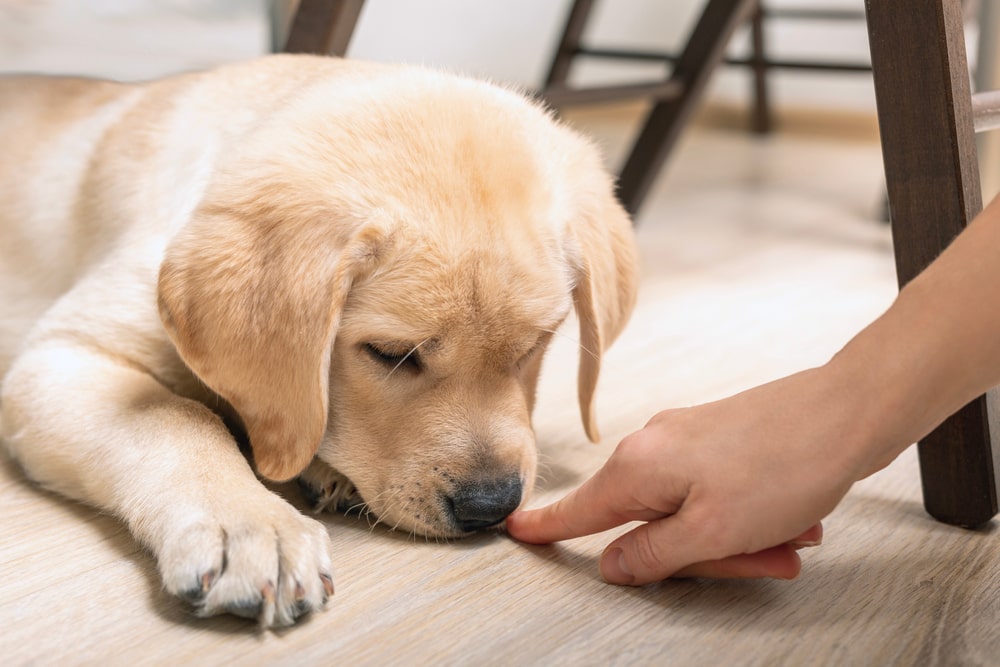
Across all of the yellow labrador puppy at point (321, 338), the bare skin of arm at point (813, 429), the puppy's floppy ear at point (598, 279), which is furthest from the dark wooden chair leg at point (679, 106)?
the bare skin of arm at point (813, 429)

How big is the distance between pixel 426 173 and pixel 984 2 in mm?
2697

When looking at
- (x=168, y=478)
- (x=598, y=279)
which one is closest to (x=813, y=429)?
(x=598, y=279)

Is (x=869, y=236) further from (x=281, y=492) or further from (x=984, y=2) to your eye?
(x=281, y=492)

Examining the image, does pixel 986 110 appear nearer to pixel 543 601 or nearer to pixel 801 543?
pixel 801 543

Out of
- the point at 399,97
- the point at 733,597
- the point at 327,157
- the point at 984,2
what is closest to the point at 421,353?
the point at 327,157

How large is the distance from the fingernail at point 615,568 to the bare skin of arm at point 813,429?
0.06 m

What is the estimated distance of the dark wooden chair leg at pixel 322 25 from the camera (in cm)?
234

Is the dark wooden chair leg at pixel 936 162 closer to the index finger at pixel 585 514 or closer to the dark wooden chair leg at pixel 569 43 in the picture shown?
the index finger at pixel 585 514

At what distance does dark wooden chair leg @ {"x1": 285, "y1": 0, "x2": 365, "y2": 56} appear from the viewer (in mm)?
2338

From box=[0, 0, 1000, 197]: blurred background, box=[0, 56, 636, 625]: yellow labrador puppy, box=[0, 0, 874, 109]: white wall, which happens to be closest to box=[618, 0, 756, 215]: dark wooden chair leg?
box=[0, 0, 1000, 197]: blurred background

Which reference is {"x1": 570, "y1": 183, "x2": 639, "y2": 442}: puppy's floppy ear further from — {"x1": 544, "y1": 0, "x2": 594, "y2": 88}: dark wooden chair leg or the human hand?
{"x1": 544, "y1": 0, "x2": 594, "y2": 88}: dark wooden chair leg

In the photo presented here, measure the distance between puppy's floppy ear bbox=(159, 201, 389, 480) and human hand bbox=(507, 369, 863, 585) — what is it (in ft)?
1.39

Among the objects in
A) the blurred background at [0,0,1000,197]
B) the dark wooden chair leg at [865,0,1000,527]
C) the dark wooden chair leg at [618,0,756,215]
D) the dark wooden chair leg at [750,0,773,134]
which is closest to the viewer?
the dark wooden chair leg at [865,0,1000,527]

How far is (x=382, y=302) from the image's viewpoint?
4.74ft
